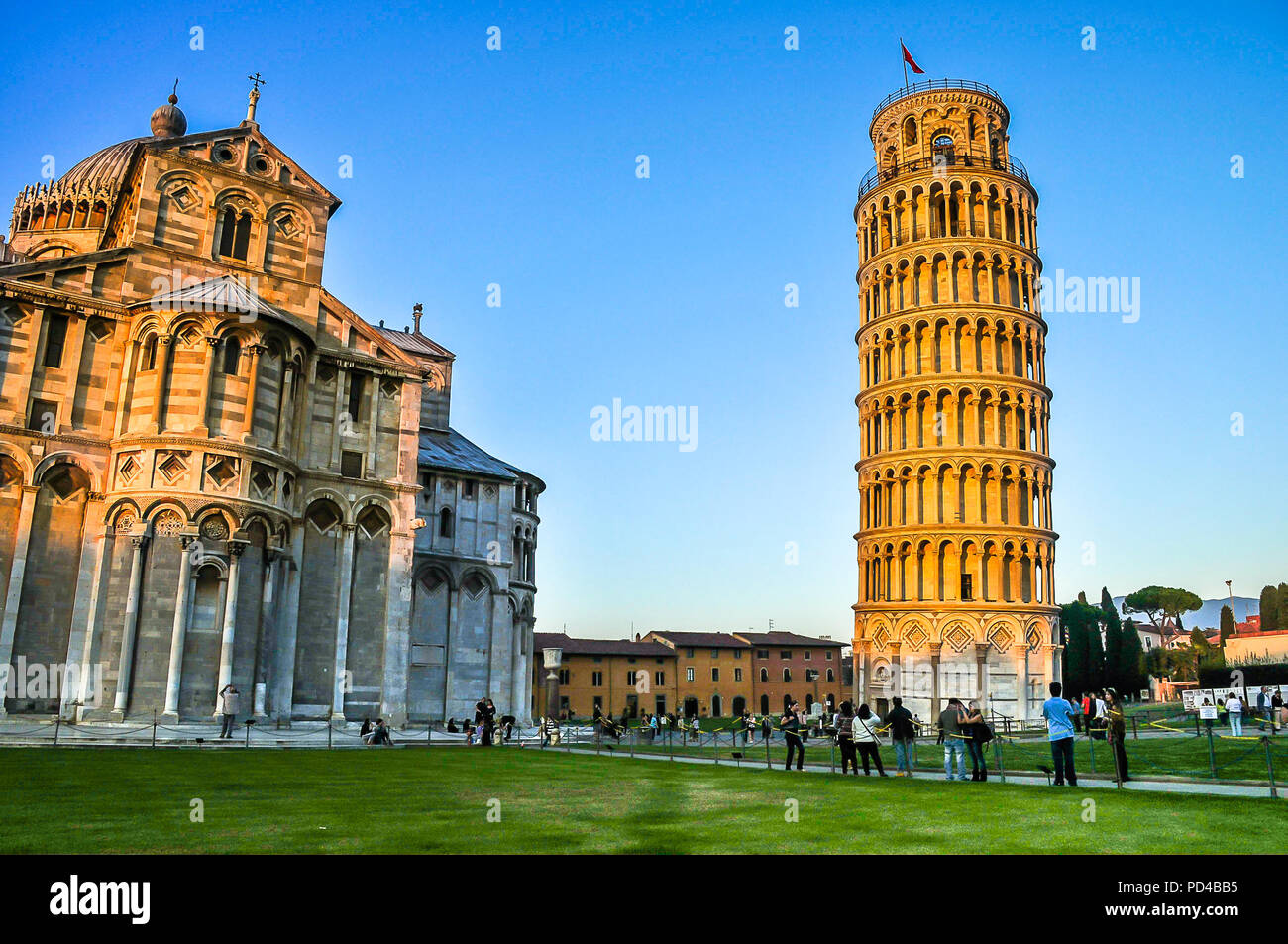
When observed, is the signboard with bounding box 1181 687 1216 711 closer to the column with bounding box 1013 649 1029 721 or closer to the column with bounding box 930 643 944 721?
the column with bounding box 1013 649 1029 721

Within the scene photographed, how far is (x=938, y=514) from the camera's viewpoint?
57938 mm

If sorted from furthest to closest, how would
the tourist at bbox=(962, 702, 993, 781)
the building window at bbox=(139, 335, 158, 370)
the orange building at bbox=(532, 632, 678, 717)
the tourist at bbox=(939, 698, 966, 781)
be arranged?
the orange building at bbox=(532, 632, 678, 717), the building window at bbox=(139, 335, 158, 370), the tourist at bbox=(939, 698, 966, 781), the tourist at bbox=(962, 702, 993, 781)

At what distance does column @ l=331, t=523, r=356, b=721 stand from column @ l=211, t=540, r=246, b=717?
4775mm

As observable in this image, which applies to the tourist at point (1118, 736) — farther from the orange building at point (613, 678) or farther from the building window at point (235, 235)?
the orange building at point (613, 678)

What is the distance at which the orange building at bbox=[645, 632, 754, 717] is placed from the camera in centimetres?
9950

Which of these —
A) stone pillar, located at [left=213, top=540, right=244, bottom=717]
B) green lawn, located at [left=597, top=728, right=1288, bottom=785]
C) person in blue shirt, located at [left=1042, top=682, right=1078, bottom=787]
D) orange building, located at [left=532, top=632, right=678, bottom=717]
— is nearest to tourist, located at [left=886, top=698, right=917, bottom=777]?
green lawn, located at [left=597, top=728, right=1288, bottom=785]

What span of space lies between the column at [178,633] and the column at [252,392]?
421 centimetres

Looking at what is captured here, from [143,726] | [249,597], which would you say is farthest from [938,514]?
[143,726]

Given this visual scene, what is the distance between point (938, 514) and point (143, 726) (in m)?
44.2

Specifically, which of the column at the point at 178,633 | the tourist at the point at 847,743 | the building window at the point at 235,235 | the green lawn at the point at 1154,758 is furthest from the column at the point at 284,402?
the tourist at the point at 847,743

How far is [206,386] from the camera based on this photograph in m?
33.3

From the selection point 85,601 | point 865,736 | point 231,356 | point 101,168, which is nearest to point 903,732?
point 865,736
